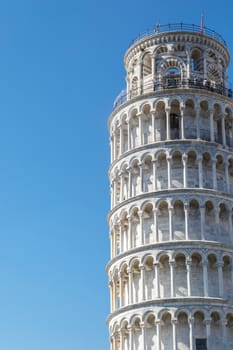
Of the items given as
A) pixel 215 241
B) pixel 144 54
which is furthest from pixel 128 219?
pixel 144 54

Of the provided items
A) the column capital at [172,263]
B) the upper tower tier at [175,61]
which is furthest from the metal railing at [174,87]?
the column capital at [172,263]

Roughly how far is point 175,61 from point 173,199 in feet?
34.1

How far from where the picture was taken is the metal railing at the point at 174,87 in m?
51.6


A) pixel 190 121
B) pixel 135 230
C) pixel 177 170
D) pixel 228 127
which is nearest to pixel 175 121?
pixel 190 121

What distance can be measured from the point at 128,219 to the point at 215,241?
5500 millimetres

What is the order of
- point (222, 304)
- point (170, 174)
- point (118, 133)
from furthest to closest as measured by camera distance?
point (118, 133)
point (170, 174)
point (222, 304)

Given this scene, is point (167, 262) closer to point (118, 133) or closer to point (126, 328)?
point (126, 328)

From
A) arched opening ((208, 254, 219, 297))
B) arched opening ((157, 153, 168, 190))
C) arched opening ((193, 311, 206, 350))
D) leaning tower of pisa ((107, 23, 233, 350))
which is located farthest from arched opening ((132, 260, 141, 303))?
arched opening ((157, 153, 168, 190))

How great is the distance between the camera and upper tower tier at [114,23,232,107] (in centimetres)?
5288

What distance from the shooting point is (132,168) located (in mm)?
50438

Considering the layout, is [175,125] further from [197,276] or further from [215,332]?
[215,332]

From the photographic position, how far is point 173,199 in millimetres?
48125

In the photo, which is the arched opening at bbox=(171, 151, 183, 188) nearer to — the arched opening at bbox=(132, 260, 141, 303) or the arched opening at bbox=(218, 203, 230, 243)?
the arched opening at bbox=(218, 203, 230, 243)

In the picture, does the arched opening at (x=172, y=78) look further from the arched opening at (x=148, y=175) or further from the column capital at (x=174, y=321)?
the column capital at (x=174, y=321)
